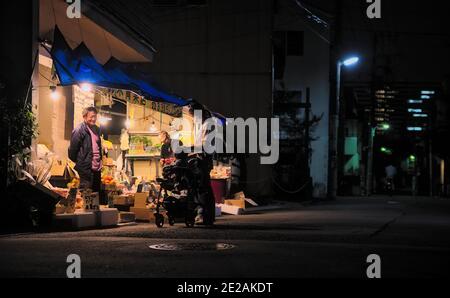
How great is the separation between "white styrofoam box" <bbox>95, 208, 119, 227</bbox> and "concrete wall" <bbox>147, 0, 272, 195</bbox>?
1564 centimetres

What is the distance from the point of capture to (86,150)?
14.1m

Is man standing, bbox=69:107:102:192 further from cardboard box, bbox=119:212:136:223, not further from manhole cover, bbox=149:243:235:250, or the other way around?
manhole cover, bbox=149:243:235:250

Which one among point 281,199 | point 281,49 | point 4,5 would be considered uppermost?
point 281,49

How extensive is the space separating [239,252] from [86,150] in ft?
19.4

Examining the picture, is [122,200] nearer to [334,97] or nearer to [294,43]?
[334,97]

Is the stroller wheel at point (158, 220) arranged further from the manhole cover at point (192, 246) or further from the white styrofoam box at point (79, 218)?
the manhole cover at point (192, 246)

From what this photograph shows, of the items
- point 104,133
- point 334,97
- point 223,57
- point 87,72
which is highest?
point 223,57

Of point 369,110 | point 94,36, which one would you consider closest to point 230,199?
point 94,36

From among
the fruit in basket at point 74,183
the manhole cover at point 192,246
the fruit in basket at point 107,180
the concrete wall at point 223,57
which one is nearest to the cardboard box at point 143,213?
the fruit in basket at point 107,180

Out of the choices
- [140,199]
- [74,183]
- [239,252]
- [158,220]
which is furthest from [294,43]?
[239,252]

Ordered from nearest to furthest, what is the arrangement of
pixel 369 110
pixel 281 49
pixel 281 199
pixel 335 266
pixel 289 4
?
pixel 335 266, pixel 281 199, pixel 281 49, pixel 289 4, pixel 369 110

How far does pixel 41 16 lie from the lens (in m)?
16.5

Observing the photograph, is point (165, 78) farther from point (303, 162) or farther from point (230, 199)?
point (230, 199)
